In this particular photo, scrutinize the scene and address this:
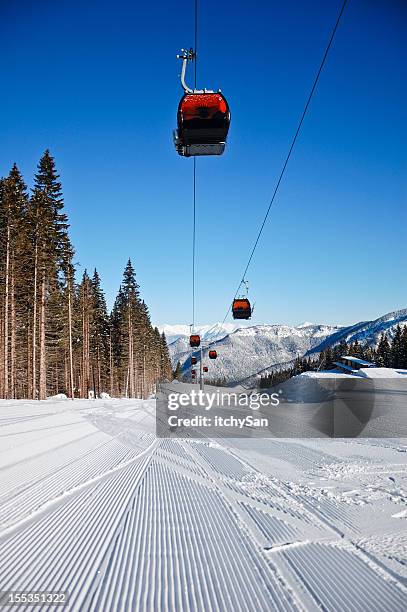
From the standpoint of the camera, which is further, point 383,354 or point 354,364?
point 383,354

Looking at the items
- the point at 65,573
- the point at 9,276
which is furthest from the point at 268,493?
the point at 9,276

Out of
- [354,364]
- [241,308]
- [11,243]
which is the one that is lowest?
[354,364]

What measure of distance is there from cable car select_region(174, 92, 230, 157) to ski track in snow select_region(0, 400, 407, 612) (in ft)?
17.2

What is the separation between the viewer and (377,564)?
279 cm

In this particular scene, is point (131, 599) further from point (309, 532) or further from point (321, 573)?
point (309, 532)

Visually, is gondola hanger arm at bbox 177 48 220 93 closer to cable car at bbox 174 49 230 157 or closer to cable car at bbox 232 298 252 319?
cable car at bbox 174 49 230 157

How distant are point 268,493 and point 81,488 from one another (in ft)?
7.27

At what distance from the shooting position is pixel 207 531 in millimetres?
3402

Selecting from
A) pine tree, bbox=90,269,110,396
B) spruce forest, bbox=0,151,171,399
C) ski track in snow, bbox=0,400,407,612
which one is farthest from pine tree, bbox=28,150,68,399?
pine tree, bbox=90,269,110,396

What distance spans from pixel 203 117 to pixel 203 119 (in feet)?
0.10

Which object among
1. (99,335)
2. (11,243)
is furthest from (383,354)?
(11,243)

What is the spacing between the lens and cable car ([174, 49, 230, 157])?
6.46 m

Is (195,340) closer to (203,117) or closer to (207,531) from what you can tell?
(203,117)

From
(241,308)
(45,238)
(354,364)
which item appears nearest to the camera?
(241,308)
